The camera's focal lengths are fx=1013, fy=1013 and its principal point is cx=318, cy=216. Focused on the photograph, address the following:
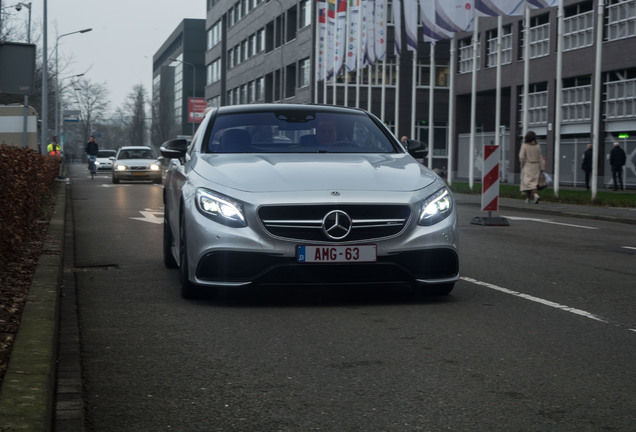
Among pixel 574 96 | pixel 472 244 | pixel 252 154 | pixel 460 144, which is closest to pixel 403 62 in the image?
pixel 460 144

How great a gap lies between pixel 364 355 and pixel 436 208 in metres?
1.99

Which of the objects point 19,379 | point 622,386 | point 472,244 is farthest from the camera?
point 472,244

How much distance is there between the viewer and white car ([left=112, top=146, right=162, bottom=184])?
38938mm

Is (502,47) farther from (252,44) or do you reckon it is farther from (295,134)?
(295,134)

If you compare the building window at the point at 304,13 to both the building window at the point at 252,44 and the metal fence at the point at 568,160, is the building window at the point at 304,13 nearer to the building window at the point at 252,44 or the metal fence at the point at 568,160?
the building window at the point at 252,44

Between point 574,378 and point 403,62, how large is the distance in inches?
2403

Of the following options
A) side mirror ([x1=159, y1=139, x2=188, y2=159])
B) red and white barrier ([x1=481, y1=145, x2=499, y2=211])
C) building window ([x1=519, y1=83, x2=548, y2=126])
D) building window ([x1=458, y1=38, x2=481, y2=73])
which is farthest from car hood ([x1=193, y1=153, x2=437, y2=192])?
building window ([x1=458, y1=38, x2=481, y2=73])

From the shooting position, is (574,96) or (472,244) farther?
(574,96)

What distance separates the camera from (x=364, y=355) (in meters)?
5.74

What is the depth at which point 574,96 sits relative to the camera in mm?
44344

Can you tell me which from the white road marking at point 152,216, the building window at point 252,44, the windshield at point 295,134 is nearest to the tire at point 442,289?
the windshield at point 295,134

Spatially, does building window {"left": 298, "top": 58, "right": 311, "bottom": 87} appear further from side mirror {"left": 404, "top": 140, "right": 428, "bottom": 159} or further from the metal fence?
side mirror {"left": 404, "top": 140, "right": 428, "bottom": 159}

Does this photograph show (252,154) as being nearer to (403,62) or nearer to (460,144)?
(460,144)

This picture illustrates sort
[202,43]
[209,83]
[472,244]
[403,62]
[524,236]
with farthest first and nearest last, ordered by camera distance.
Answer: [202,43] → [209,83] → [403,62] → [524,236] → [472,244]
